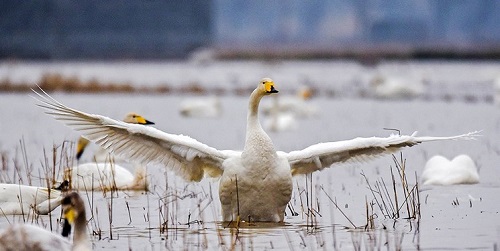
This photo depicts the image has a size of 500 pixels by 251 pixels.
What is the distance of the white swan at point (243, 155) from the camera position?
9250 mm

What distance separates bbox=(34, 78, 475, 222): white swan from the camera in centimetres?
925

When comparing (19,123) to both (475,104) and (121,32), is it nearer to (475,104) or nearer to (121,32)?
(475,104)

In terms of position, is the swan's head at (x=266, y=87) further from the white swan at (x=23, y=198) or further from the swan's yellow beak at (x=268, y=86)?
the white swan at (x=23, y=198)

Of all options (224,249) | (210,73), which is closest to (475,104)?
(224,249)

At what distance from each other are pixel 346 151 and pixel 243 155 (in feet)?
3.18

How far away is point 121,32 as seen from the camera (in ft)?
304

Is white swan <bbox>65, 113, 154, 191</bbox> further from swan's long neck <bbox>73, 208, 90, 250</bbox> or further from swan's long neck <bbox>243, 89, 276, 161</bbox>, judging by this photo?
swan's long neck <bbox>73, 208, 90, 250</bbox>

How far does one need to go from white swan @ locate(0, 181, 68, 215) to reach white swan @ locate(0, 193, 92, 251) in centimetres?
226

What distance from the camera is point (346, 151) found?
387 inches

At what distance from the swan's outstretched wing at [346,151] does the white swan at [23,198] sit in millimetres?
1847

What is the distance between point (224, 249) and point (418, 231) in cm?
164

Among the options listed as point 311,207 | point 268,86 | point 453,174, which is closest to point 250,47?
point 453,174

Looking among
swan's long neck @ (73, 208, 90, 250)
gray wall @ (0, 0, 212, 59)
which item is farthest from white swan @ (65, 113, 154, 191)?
gray wall @ (0, 0, 212, 59)

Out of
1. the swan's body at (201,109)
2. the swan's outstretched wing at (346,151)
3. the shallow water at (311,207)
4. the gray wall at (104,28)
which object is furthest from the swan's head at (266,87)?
the gray wall at (104,28)
